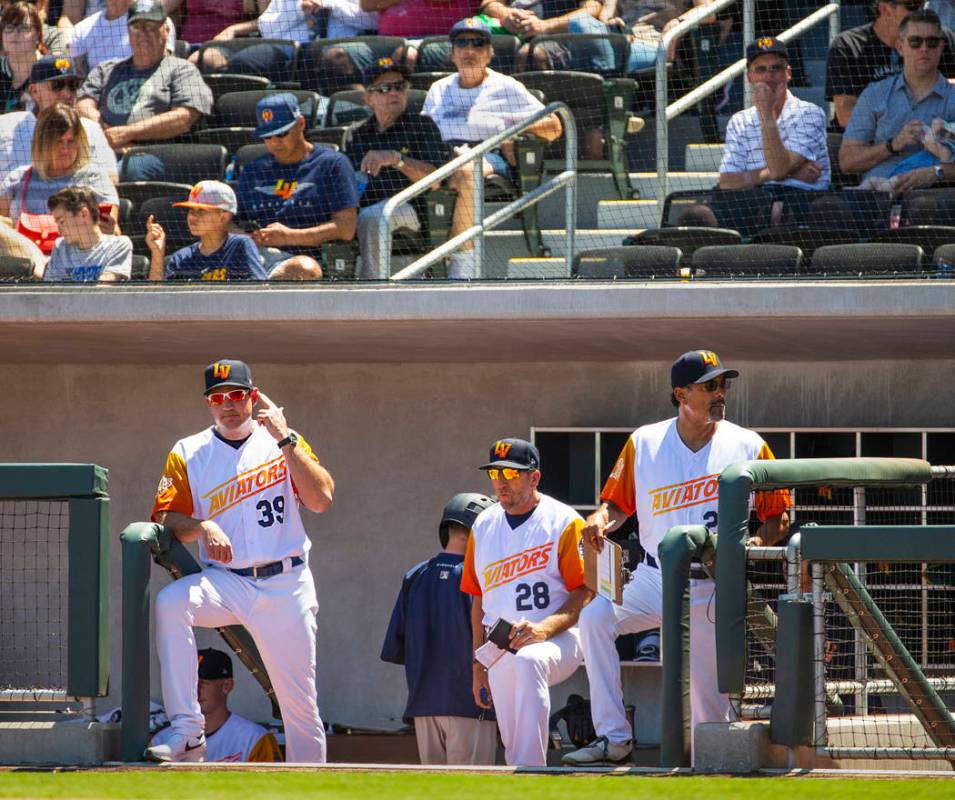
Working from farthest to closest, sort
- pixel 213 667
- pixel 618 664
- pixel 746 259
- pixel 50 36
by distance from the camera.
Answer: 1. pixel 50 36
2. pixel 746 259
3. pixel 213 667
4. pixel 618 664

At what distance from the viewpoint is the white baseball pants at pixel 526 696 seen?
5.34 meters

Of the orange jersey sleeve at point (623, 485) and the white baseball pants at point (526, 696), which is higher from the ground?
the orange jersey sleeve at point (623, 485)

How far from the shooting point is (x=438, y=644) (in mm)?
6375

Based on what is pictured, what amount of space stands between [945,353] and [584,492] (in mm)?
2031

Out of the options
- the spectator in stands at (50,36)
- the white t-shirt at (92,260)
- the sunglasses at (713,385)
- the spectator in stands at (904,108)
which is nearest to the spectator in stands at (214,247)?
the white t-shirt at (92,260)

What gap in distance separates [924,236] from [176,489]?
387 cm

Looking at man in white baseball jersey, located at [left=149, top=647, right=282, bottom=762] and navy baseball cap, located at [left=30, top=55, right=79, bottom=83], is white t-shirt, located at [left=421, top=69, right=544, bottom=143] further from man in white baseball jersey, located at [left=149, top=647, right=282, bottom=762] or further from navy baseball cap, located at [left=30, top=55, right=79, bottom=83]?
man in white baseball jersey, located at [left=149, top=647, right=282, bottom=762]

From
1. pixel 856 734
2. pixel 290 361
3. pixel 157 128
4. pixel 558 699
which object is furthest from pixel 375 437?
pixel 856 734

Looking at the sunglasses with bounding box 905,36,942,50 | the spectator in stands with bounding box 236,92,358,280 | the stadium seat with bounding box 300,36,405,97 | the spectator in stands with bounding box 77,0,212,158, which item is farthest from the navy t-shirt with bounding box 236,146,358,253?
the sunglasses with bounding box 905,36,942,50

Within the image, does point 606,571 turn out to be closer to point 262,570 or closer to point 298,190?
point 262,570

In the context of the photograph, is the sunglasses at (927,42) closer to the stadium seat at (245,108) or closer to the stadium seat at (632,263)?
the stadium seat at (632,263)

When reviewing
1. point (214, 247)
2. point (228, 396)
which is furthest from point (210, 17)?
point (228, 396)

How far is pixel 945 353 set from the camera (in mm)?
7797

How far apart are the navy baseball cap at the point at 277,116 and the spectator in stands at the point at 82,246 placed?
3.17ft
